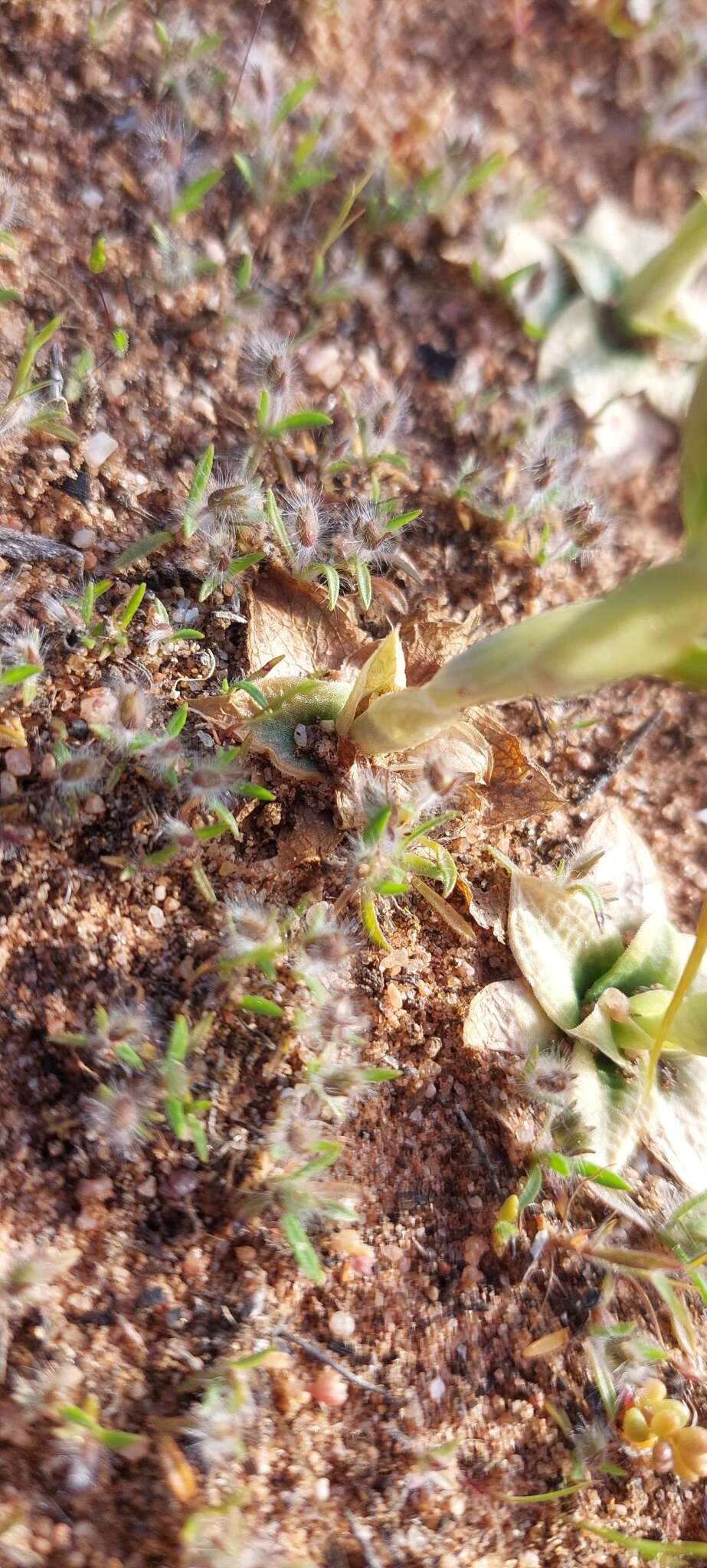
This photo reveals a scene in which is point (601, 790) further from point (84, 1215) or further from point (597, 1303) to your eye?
point (84, 1215)

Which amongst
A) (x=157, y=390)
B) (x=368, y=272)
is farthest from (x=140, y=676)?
(x=368, y=272)

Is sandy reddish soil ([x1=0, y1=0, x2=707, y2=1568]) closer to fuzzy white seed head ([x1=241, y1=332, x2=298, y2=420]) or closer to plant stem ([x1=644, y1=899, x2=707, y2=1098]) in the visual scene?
fuzzy white seed head ([x1=241, y1=332, x2=298, y2=420])

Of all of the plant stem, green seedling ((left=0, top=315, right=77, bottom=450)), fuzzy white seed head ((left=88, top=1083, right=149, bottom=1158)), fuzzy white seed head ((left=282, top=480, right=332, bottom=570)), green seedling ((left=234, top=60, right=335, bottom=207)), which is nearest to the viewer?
the plant stem

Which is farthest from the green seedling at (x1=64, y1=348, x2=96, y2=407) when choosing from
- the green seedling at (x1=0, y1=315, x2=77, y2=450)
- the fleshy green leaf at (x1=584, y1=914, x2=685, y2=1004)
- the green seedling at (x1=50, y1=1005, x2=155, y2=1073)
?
the fleshy green leaf at (x1=584, y1=914, x2=685, y2=1004)

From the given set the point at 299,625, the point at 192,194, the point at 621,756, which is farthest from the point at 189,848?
the point at 192,194

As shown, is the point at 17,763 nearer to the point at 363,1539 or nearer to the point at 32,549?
the point at 32,549
